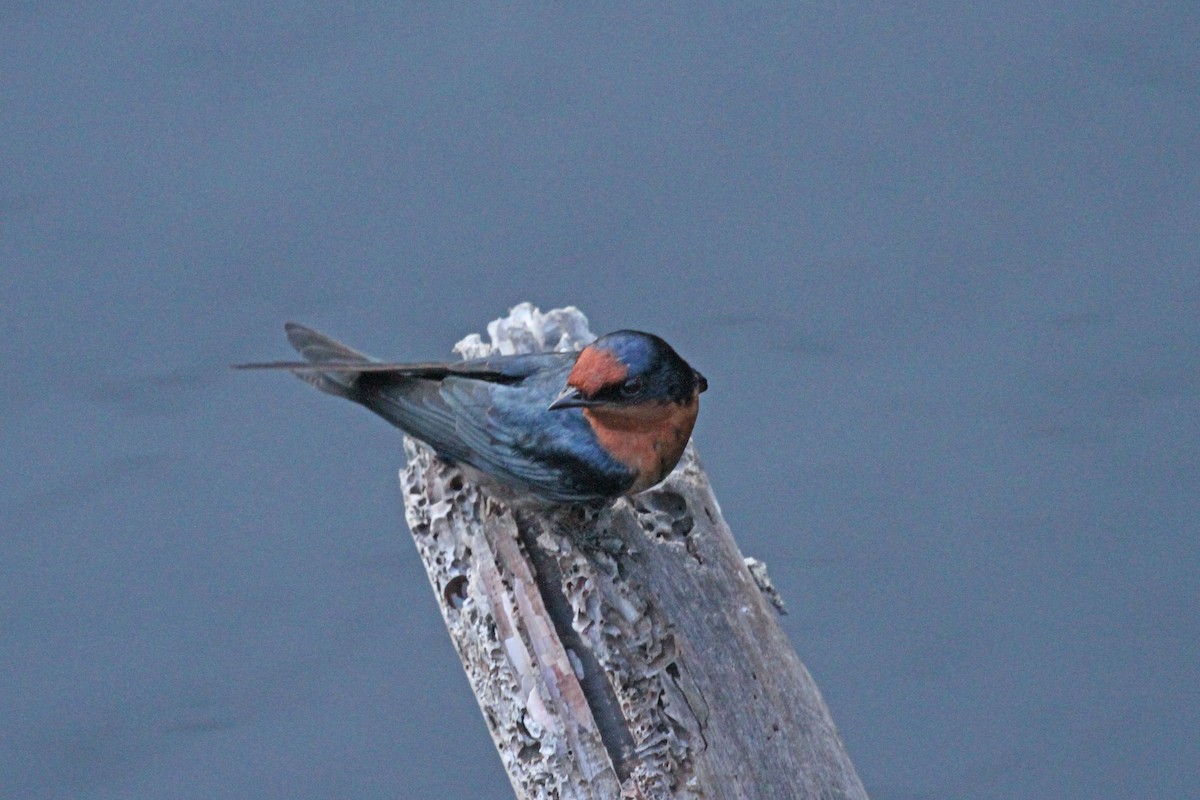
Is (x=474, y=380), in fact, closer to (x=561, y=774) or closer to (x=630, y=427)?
(x=630, y=427)

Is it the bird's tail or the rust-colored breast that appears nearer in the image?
the rust-colored breast

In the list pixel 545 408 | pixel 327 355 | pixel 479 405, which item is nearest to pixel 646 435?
pixel 545 408

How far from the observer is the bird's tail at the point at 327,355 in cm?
274

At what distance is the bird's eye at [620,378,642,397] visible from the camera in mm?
2402

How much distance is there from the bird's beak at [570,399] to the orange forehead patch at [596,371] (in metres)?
0.01

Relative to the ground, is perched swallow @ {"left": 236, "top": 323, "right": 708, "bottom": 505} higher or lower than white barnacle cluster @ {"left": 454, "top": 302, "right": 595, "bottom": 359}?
lower

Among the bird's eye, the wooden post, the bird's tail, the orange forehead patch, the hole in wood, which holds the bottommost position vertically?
the wooden post

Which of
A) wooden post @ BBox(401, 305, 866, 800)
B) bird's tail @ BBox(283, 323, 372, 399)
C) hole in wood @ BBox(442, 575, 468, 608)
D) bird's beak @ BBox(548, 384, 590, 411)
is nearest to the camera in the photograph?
wooden post @ BBox(401, 305, 866, 800)

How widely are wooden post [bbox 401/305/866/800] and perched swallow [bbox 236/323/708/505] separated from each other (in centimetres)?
7

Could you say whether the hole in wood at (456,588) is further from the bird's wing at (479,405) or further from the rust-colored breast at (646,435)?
the rust-colored breast at (646,435)

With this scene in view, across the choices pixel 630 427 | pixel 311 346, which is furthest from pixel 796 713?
pixel 311 346

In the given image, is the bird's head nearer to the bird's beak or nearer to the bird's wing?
the bird's beak

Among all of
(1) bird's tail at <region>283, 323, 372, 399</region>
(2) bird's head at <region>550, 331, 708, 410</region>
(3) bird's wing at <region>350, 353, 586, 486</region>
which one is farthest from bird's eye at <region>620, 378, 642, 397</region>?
(1) bird's tail at <region>283, 323, 372, 399</region>

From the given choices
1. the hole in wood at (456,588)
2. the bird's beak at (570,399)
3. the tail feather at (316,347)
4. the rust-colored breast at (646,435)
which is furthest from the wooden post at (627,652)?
the tail feather at (316,347)
